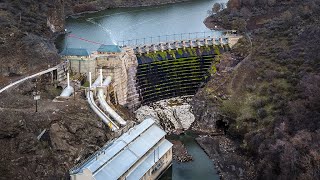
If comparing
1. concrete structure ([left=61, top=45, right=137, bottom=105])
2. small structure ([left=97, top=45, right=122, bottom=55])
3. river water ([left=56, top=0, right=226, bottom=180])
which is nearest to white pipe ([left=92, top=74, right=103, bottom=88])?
concrete structure ([left=61, top=45, right=137, bottom=105])

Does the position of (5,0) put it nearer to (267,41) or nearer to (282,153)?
(267,41)

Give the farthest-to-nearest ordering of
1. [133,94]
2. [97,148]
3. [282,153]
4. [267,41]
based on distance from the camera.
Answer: [267,41], [133,94], [97,148], [282,153]

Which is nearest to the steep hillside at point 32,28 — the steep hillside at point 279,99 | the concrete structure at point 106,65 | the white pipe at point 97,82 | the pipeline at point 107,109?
the concrete structure at point 106,65

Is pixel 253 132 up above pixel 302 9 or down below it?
below

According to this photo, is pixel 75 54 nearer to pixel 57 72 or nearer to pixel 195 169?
pixel 57 72

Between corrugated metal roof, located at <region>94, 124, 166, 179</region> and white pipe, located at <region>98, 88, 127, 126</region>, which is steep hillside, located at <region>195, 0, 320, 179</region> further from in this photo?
white pipe, located at <region>98, 88, 127, 126</region>

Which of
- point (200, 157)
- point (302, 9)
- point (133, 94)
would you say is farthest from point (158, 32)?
point (200, 157)

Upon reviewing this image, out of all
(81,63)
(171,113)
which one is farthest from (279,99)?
(81,63)
